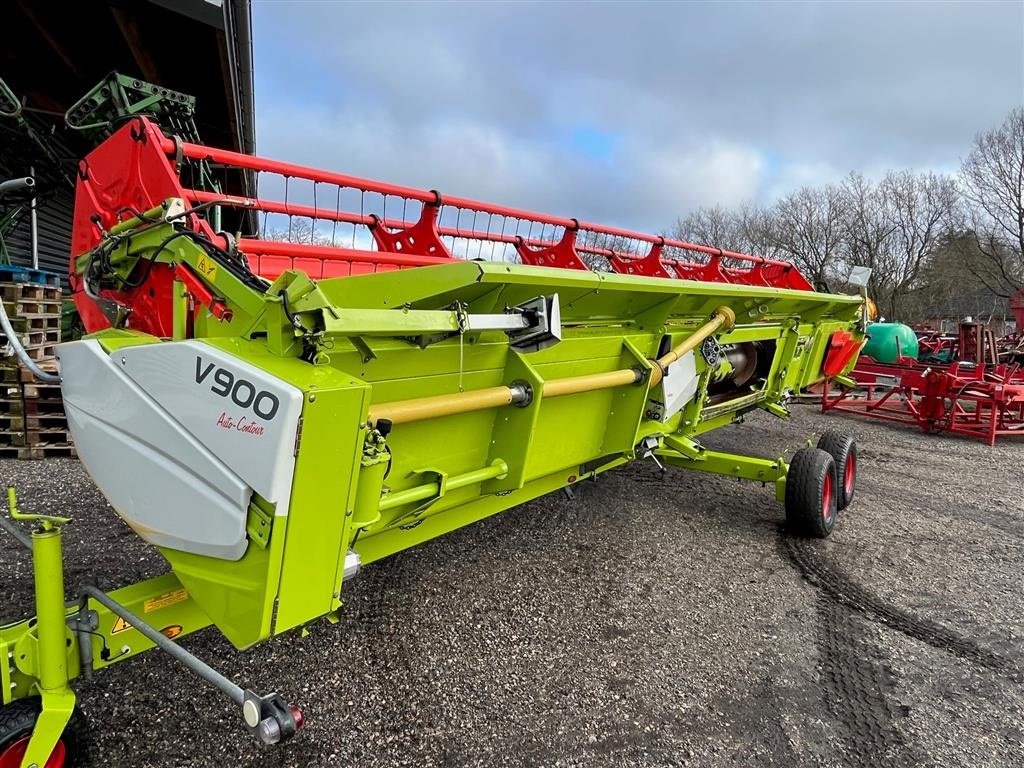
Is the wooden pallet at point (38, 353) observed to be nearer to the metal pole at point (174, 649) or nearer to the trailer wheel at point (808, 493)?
the metal pole at point (174, 649)

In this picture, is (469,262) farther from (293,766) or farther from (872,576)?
→ (872,576)

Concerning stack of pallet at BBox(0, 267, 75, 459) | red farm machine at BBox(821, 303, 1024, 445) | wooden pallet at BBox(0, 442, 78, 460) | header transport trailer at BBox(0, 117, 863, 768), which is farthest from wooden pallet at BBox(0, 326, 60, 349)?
red farm machine at BBox(821, 303, 1024, 445)

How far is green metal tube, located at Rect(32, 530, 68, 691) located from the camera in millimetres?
1693

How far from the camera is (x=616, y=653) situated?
2744 millimetres

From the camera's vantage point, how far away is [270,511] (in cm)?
156

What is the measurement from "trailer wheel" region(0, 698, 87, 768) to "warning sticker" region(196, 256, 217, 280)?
4.18ft

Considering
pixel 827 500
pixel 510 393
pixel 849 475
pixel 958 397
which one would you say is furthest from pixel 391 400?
pixel 958 397

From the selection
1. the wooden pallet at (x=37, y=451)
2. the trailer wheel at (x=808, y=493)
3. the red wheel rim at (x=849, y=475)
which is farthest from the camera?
the wooden pallet at (x=37, y=451)

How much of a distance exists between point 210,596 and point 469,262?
3.89 ft

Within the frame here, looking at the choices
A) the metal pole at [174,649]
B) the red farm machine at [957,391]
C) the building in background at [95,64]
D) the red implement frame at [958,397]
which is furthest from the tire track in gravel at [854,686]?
the building in background at [95,64]

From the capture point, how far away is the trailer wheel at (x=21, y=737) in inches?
Result: 65.2

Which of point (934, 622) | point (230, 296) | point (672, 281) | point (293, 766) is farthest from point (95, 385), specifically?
point (934, 622)

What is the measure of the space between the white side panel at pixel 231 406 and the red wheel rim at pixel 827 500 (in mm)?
3559

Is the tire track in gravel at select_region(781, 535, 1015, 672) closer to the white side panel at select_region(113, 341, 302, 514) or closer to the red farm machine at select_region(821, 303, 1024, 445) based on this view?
the white side panel at select_region(113, 341, 302, 514)
